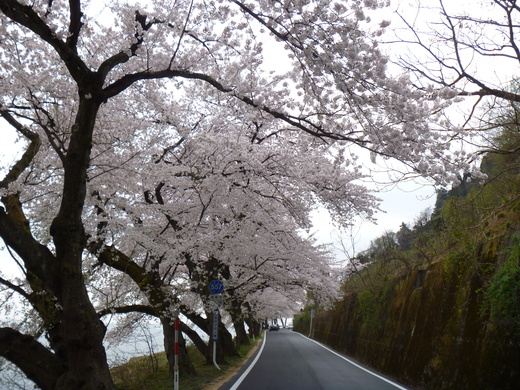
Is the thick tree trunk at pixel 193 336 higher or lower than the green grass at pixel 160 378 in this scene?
higher

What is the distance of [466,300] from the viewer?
10422 millimetres

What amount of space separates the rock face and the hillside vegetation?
0.06 ft

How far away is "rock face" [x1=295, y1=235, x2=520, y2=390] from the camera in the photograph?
8375mm

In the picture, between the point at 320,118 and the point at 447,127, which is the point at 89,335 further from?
the point at 447,127

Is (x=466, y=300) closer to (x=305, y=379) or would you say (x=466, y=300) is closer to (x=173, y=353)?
(x=305, y=379)

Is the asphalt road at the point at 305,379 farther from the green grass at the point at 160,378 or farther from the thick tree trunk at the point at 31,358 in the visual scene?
the thick tree trunk at the point at 31,358

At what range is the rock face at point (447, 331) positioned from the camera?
8375 millimetres

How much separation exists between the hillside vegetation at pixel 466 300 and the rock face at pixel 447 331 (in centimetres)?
2

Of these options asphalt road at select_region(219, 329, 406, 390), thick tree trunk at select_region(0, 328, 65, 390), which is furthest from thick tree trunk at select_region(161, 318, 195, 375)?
thick tree trunk at select_region(0, 328, 65, 390)

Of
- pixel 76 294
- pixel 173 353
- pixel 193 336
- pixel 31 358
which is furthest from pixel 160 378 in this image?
pixel 76 294

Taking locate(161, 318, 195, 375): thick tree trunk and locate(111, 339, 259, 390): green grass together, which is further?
locate(161, 318, 195, 375): thick tree trunk

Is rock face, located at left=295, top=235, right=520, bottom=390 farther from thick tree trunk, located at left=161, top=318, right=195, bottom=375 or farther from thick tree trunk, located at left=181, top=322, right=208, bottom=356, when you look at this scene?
thick tree trunk, located at left=181, top=322, right=208, bottom=356

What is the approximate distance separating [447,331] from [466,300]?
1168mm

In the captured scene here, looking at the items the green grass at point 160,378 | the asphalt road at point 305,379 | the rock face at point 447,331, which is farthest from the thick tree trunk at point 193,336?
the rock face at point 447,331
